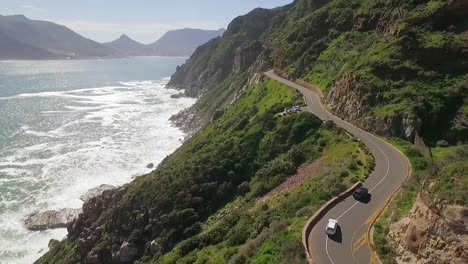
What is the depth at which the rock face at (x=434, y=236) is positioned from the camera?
17938 millimetres

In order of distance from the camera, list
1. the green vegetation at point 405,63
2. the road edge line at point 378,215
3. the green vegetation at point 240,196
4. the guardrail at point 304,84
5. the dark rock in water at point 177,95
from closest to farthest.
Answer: the road edge line at point 378,215
the green vegetation at point 240,196
the green vegetation at point 405,63
the guardrail at point 304,84
the dark rock in water at point 177,95

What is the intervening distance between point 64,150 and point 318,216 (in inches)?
3147

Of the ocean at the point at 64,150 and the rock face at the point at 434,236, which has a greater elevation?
the rock face at the point at 434,236

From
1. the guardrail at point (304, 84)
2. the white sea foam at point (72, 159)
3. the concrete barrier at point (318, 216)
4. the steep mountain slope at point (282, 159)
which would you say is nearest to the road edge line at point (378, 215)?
the steep mountain slope at point (282, 159)

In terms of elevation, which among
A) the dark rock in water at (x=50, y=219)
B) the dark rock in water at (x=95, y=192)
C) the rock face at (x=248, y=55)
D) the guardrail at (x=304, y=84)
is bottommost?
the dark rock in water at (x=50, y=219)

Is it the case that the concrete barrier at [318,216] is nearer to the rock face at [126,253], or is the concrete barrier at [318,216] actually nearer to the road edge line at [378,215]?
the road edge line at [378,215]

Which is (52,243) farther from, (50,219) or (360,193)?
(360,193)

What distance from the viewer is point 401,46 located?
2082 inches

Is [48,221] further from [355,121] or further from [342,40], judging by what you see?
[342,40]

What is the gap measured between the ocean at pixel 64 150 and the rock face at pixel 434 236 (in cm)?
4826

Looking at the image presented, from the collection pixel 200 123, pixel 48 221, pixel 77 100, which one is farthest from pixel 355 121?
pixel 77 100

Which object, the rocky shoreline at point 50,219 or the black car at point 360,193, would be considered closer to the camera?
the black car at point 360,193

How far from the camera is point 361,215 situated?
28359mm

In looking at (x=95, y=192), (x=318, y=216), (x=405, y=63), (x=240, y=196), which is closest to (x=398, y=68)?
(x=405, y=63)
